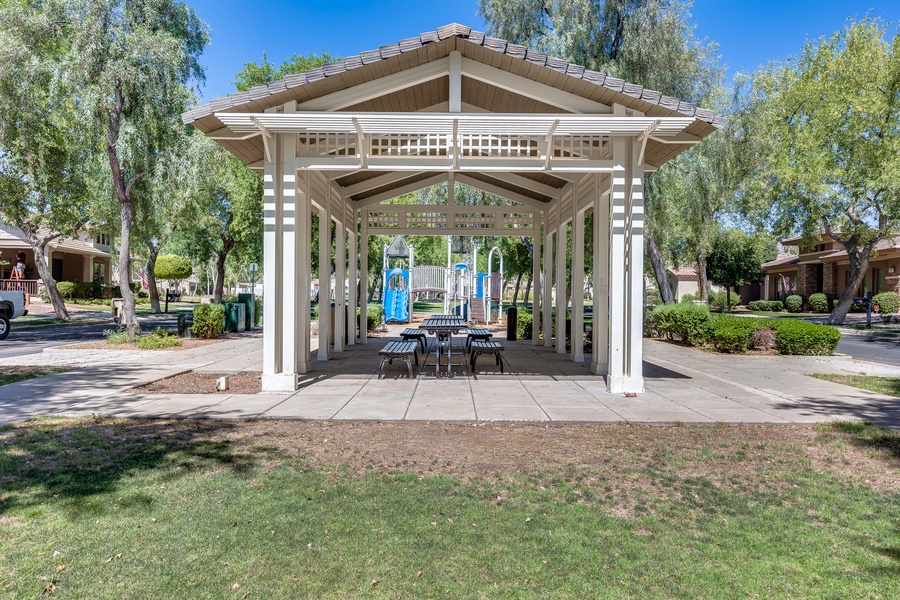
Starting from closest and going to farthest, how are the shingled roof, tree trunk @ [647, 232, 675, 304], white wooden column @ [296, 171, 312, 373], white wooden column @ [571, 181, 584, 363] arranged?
the shingled roof → white wooden column @ [296, 171, 312, 373] → white wooden column @ [571, 181, 584, 363] → tree trunk @ [647, 232, 675, 304]

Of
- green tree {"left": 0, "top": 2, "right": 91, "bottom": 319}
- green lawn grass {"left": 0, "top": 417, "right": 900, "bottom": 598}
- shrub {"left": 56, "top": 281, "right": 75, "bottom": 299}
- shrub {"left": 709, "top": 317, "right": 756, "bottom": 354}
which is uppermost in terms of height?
green tree {"left": 0, "top": 2, "right": 91, "bottom": 319}

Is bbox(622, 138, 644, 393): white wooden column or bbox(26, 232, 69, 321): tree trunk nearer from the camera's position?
bbox(622, 138, 644, 393): white wooden column

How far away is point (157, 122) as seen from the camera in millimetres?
14875

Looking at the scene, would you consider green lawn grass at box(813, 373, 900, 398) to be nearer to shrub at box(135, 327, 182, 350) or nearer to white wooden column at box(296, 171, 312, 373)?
white wooden column at box(296, 171, 312, 373)

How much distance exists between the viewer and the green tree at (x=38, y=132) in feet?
46.5

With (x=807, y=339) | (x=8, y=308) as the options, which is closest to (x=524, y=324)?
(x=807, y=339)

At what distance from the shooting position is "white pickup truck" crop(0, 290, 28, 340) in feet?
55.7

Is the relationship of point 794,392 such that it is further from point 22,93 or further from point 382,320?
point 22,93

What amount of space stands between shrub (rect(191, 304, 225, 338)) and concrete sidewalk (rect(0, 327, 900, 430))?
4981 millimetres

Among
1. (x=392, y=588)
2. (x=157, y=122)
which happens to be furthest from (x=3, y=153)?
(x=392, y=588)

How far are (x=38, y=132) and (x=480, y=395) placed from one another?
53.7 ft

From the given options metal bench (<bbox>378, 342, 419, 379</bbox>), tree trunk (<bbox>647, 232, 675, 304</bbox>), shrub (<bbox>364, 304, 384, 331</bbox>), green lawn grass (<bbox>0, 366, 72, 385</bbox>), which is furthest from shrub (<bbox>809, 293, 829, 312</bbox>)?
green lawn grass (<bbox>0, 366, 72, 385</bbox>)

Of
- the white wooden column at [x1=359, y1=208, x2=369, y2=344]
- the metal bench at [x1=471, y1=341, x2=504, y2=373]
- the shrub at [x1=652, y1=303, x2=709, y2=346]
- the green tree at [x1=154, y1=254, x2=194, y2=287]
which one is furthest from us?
the green tree at [x1=154, y1=254, x2=194, y2=287]

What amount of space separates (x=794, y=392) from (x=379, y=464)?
265 inches
